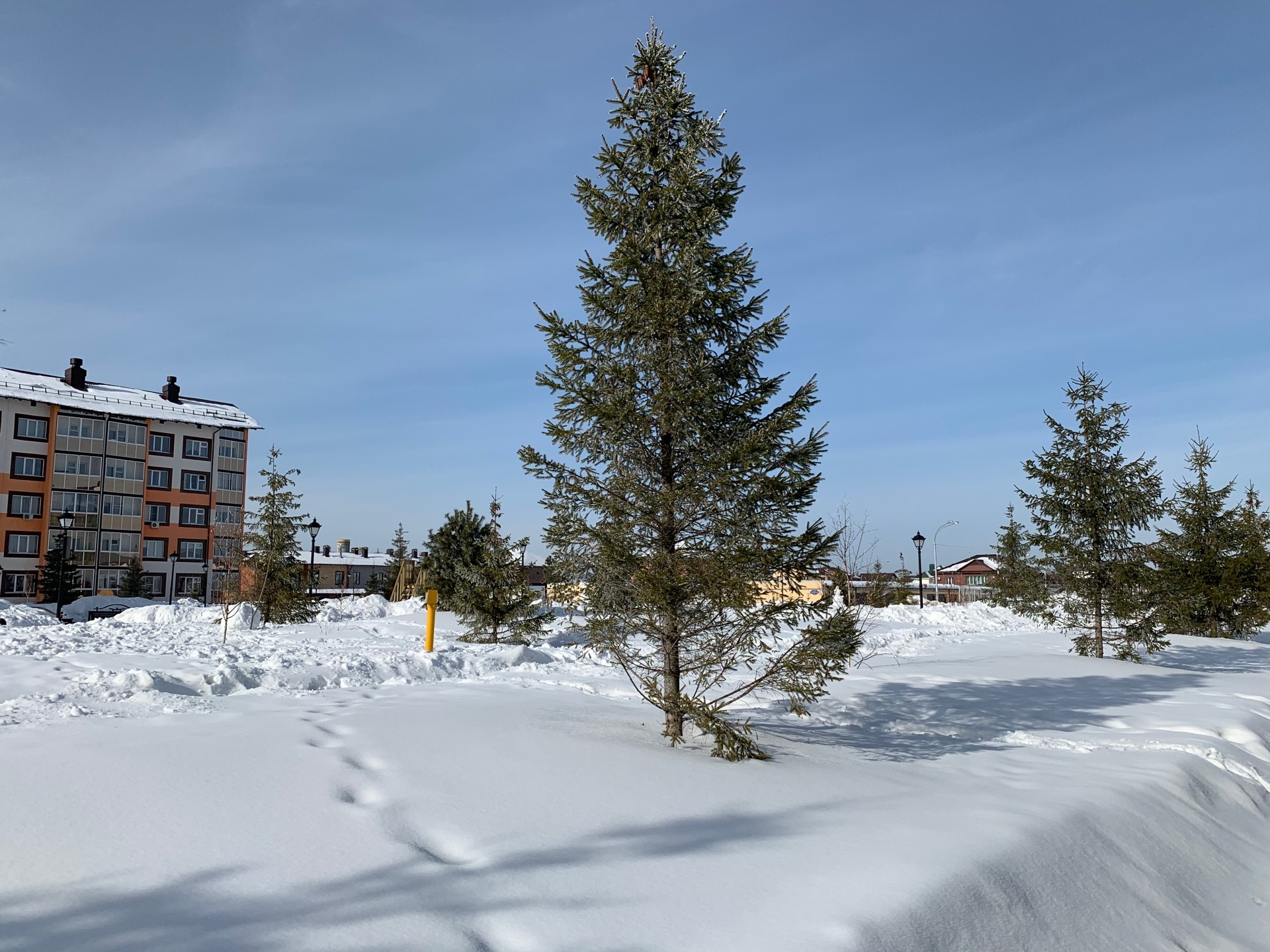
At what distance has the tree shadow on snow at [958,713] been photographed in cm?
980

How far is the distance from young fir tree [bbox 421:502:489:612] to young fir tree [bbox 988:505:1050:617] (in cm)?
1357

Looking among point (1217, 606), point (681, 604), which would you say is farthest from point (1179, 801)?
point (1217, 606)

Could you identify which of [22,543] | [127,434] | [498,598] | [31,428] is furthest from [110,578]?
[498,598]

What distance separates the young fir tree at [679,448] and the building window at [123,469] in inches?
2313

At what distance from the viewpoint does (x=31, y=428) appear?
53.2 metres

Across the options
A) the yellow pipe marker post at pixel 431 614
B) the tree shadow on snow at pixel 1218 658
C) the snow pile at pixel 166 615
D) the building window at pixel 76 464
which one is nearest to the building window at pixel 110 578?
the building window at pixel 76 464

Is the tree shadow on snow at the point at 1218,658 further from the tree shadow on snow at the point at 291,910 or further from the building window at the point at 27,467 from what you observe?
the building window at the point at 27,467

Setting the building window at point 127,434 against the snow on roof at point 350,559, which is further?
the snow on roof at point 350,559

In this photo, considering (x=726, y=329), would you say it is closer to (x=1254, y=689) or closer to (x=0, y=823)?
(x=0, y=823)

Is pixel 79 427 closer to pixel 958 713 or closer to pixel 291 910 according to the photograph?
pixel 958 713

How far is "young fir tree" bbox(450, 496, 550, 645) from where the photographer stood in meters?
18.9

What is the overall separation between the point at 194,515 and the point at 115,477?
576cm

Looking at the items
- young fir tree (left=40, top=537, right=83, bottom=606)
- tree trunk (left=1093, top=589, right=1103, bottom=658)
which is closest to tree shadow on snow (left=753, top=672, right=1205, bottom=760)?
tree trunk (left=1093, top=589, right=1103, bottom=658)

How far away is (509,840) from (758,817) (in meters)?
1.93
